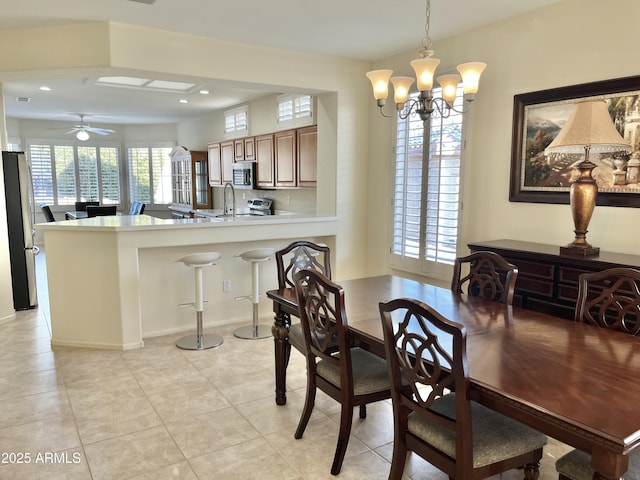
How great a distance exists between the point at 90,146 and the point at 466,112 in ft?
29.3

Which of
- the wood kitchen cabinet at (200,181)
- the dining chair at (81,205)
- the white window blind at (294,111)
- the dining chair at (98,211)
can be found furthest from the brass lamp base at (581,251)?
the dining chair at (81,205)

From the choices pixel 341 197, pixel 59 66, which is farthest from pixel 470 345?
pixel 59 66

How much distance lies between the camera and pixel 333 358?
2.39 metres

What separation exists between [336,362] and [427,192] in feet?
7.93

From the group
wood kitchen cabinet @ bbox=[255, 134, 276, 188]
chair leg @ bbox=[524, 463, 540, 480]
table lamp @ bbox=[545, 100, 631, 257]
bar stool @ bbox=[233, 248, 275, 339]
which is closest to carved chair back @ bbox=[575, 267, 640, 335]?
table lamp @ bbox=[545, 100, 631, 257]

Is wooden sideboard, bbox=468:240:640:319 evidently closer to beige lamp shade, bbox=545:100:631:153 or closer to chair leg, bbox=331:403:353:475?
beige lamp shade, bbox=545:100:631:153

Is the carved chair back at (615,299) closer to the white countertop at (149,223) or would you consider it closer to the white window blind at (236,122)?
the white countertop at (149,223)

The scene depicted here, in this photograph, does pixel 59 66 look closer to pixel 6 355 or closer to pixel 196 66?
pixel 196 66

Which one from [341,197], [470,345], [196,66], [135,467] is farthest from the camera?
[341,197]

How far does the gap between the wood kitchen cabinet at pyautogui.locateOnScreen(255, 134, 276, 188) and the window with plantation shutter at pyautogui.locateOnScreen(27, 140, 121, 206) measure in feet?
17.2

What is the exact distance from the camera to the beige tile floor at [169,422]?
238 cm

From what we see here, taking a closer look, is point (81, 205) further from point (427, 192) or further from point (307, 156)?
point (427, 192)

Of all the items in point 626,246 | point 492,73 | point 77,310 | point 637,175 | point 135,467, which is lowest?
point 135,467

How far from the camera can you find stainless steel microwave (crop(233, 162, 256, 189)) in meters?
6.74
